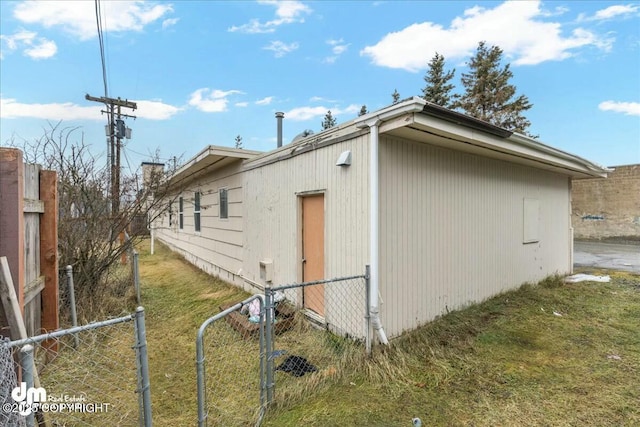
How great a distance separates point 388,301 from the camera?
3.98m

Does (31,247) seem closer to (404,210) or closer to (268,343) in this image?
(268,343)

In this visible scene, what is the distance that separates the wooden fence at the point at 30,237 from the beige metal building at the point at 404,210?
3147 mm

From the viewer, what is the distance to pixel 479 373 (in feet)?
11.2

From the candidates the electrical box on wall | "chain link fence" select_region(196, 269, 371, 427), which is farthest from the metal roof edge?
the electrical box on wall

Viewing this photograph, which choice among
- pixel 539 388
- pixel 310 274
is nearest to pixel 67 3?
pixel 310 274

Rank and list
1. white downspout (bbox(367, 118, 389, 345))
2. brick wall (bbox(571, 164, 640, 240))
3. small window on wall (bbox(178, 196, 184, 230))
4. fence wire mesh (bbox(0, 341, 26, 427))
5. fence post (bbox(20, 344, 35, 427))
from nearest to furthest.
→ fence post (bbox(20, 344, 35, 427)) < fence wire mesh (bbox(0, 341, 26, 427)) < white downspout (bbox(367, 118, 389, 345)) < small window on wall (bbox(178, 196, 184, 230)) < brick wall (bbox(571, 164, 640, 240))

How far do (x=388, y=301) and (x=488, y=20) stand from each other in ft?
34.1

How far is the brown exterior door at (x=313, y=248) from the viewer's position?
4815mm

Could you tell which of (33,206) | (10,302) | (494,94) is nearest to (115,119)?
(33,206)

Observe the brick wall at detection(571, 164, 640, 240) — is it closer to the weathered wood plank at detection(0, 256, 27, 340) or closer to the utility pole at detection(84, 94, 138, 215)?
the weathered wood plank at detection(0, 256, 27, 340)

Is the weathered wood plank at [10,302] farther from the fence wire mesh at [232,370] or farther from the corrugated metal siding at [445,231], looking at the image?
the corrugated metal siding at [445,231]

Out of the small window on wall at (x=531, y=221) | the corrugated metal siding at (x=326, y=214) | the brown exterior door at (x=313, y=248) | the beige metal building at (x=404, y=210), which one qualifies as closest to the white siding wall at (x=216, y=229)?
the beige metal building at (x=404, y=210)

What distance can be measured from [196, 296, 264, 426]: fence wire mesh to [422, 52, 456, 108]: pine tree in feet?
76.7

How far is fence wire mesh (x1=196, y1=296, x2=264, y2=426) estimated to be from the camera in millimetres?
2516
